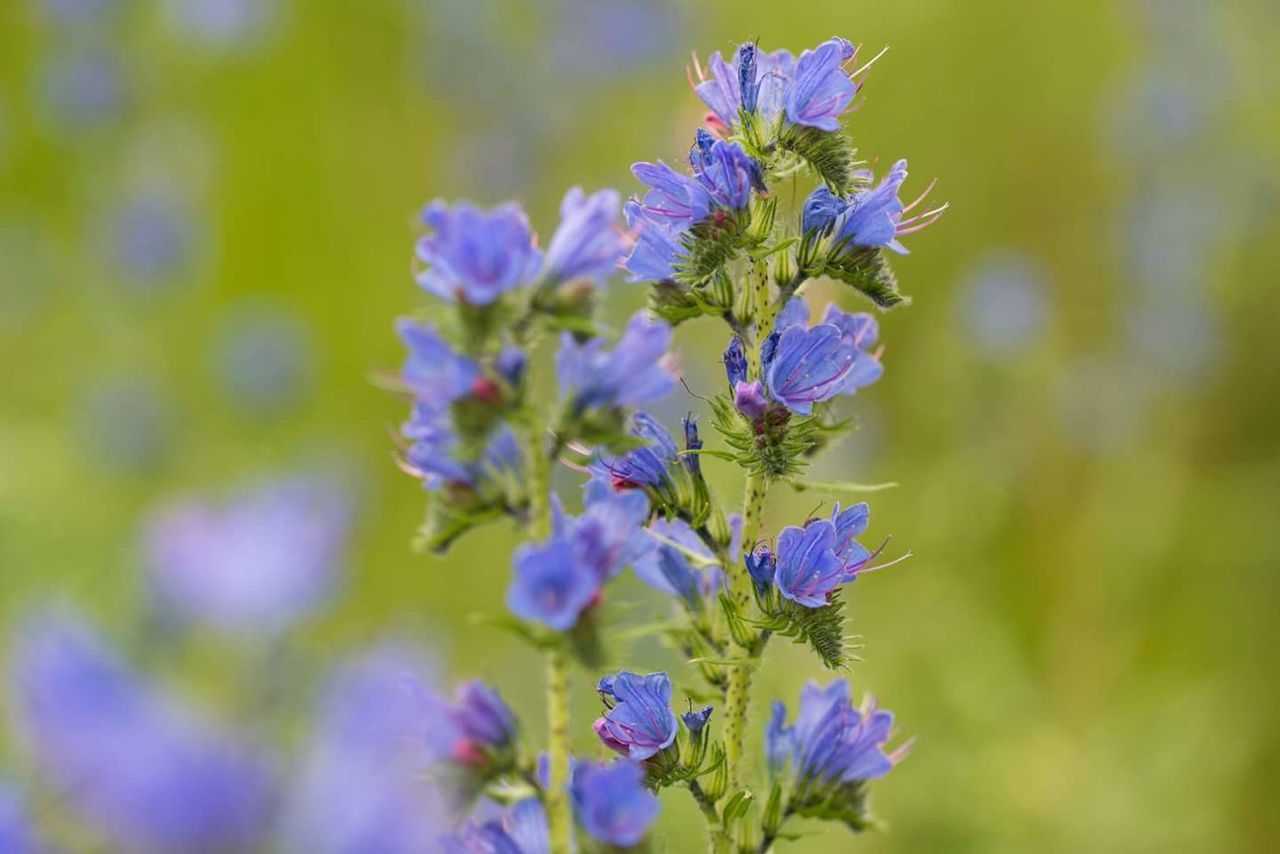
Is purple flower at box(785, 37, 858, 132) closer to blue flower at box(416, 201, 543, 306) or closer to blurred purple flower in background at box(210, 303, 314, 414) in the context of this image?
blue flower at box(416, 201, 543, 306)

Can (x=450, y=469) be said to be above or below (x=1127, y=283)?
below

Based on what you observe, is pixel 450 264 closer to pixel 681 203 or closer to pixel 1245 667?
pixel 681 203

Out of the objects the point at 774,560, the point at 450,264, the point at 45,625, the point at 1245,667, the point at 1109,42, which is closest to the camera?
the point at 450,264

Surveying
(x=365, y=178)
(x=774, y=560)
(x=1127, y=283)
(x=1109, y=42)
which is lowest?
(x=774, y=560)

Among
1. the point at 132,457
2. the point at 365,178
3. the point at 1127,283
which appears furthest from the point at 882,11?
the point at 132,457

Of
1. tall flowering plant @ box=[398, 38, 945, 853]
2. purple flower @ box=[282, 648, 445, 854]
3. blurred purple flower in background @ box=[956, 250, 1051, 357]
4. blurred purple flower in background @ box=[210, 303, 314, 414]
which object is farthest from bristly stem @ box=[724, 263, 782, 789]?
blurred purple flower in background @ box=[210, 303, 314, 414]

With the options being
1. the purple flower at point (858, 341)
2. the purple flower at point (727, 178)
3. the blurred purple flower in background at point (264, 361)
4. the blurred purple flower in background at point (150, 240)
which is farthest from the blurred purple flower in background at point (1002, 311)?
the purple flower at point (727, 178)

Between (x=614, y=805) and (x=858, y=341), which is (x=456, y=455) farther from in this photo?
(x=858, y=341)
